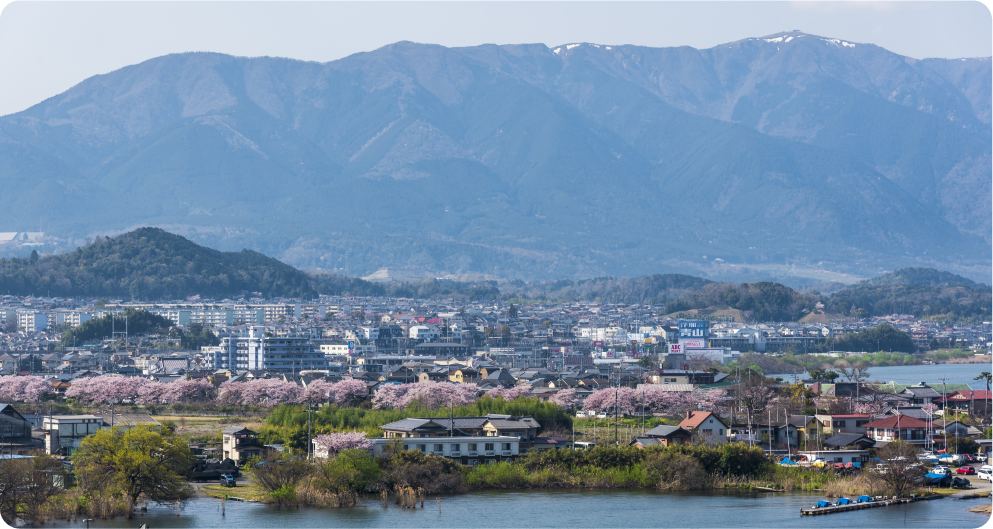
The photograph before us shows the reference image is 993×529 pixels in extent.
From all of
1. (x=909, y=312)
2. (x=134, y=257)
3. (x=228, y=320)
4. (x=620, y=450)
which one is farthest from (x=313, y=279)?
(x=620, y=450)

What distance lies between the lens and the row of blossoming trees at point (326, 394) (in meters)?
42.4

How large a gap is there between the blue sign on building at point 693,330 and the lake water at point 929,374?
13.8 meters

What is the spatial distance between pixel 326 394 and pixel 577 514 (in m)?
21.0

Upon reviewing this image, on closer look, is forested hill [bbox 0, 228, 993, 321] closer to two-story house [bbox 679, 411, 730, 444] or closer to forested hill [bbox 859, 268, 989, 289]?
forested hill [bbox 859, 268, 989, 289]

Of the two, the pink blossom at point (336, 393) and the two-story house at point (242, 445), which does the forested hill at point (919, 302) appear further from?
the two-story house at point (242, 445)

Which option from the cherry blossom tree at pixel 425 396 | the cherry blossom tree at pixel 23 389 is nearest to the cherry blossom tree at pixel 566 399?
the cherry blossom tree at pixel 425 396

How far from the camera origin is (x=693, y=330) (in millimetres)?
88750

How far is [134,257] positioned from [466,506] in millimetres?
104691

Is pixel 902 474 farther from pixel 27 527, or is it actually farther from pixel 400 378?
pixel 400 378

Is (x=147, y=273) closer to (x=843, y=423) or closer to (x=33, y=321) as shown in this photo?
(x=33, y=321)

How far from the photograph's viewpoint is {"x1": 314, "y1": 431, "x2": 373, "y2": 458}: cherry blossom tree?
2912cm

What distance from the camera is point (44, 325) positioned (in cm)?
9475

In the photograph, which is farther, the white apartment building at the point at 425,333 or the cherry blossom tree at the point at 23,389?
the white apartment building at the point at 425,333

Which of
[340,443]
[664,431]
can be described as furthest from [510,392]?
[340,443]
